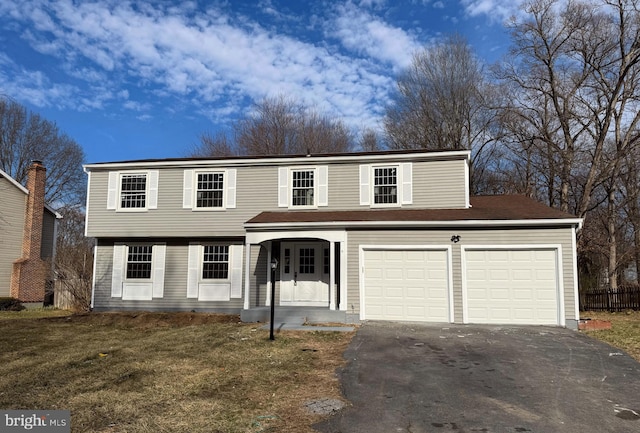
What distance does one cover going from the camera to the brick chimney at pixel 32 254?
18422 millimetres

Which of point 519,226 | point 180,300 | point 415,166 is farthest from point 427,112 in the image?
point 180,300

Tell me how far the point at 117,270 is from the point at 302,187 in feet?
25.0

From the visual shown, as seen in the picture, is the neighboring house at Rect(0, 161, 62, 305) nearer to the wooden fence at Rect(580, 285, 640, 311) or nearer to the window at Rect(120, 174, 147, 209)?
the window at Rect(120, 174, 147, 209)

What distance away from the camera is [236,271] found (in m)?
14.8

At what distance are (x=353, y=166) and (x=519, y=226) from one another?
5682 mm

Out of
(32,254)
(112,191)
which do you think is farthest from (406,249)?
(32,254)

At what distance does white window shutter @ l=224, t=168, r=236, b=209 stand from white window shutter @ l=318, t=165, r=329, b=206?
3.13 m

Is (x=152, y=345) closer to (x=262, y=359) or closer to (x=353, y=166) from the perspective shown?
(x=262, y=359)

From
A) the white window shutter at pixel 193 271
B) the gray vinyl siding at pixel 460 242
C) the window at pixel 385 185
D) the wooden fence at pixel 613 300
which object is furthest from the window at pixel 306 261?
the wooden fence at pixel 613 300

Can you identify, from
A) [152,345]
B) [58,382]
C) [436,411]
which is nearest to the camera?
[436,411]

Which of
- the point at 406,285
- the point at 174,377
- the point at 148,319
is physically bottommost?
the point at 148,319

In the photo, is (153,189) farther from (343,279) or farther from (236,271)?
(343,279)

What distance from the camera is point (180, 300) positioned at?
1495 centimetres

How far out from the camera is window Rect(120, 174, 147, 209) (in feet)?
50.7
